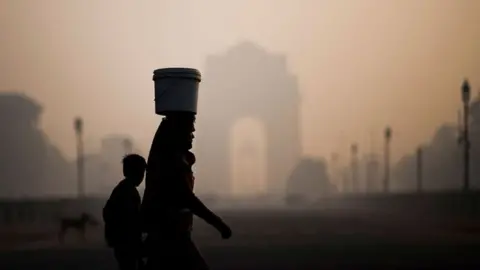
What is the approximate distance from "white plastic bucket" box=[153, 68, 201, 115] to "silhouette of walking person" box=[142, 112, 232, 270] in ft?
0.33

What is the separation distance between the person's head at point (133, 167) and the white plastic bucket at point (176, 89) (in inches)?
34.4

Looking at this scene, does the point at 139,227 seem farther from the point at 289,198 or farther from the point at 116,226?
the point at 289,198

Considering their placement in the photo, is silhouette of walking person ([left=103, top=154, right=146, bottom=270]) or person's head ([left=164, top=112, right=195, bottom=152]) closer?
person's head ([left=164, top=112, right=195, bottom=152])

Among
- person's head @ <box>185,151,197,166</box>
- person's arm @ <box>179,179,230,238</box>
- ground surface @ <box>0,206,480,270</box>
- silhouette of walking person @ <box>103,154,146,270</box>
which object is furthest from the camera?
ground surface @ <box>0,206,480,270</box>

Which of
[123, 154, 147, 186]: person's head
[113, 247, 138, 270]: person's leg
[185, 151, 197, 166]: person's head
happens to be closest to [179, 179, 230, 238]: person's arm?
[185, 151, 197, 166]: person's head

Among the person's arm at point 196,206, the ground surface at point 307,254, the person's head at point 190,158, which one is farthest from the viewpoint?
the ground surface at point 307,254

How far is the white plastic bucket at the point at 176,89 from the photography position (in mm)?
6488

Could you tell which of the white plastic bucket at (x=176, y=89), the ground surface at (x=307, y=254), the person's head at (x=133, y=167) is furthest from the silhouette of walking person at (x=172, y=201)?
the ground surface at (x=307, y=254)

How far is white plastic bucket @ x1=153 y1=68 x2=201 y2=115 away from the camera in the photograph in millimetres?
6488

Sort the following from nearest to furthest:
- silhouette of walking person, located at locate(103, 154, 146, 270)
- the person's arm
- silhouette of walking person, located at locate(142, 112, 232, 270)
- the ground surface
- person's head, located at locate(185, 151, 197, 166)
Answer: the person's arm < silhouette of walking person, located at locate(142, 112, 232, 270) < person's head, located at locate(185, 151, 197, 166) < silhouette of walking person, located at locate(103, 154, 146, 270) < the ground surface

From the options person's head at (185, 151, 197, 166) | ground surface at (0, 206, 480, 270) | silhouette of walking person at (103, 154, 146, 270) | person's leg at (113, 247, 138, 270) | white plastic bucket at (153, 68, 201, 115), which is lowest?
ground surface at (0, 206, 480, 270)

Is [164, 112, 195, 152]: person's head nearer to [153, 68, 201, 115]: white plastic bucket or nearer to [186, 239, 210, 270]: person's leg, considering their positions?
[153, 68, 201, 115]: white plastic bucket

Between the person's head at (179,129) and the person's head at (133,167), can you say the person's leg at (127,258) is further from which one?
the person's head at (179,129)

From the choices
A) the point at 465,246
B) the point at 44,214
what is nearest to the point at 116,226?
the point at 465,246
